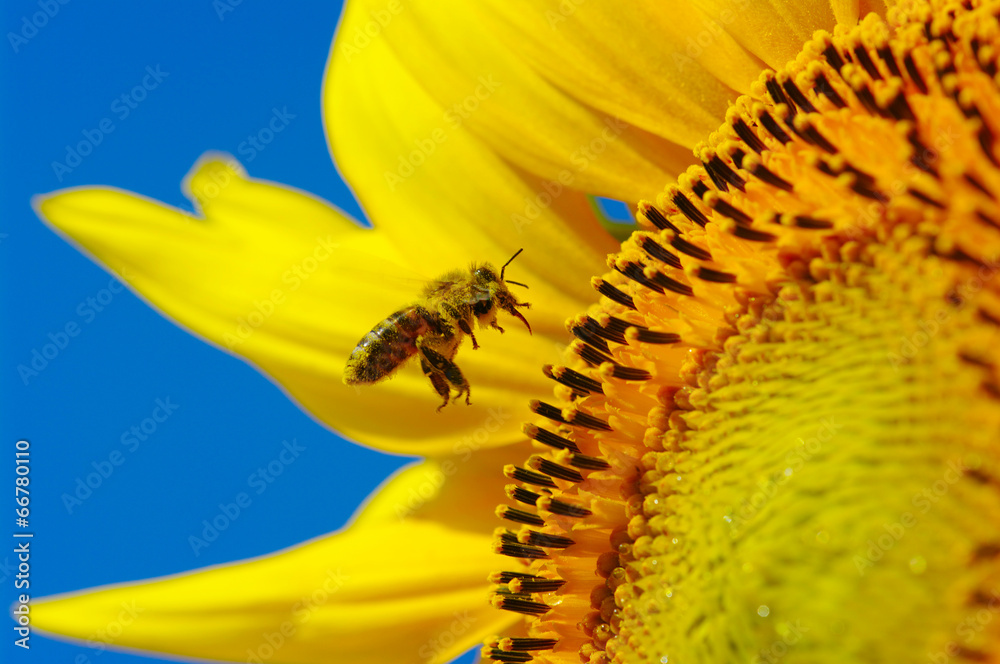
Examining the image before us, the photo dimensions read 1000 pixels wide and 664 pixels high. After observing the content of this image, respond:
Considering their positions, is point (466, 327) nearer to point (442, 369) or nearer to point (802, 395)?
point (442, 369)

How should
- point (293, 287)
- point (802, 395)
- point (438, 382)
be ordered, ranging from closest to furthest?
point (802, 395)
point (438, 382)
point (293, 287)

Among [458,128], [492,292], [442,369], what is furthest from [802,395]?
[458,128]

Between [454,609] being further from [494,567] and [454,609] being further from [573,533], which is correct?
[573,533]

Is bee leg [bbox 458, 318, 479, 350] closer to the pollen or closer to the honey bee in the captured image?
the honey bee

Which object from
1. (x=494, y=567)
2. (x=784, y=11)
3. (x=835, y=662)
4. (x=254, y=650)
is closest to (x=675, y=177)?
(x=784, y=11)

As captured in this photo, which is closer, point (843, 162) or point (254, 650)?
point (843, 162)

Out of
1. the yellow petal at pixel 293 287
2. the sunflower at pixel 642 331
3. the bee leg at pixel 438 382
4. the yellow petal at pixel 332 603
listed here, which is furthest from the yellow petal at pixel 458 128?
the yellow petal at pixel 332 603

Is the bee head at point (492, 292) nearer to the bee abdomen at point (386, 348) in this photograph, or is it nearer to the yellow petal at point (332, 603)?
the bee abdomen at point (386, 348)
